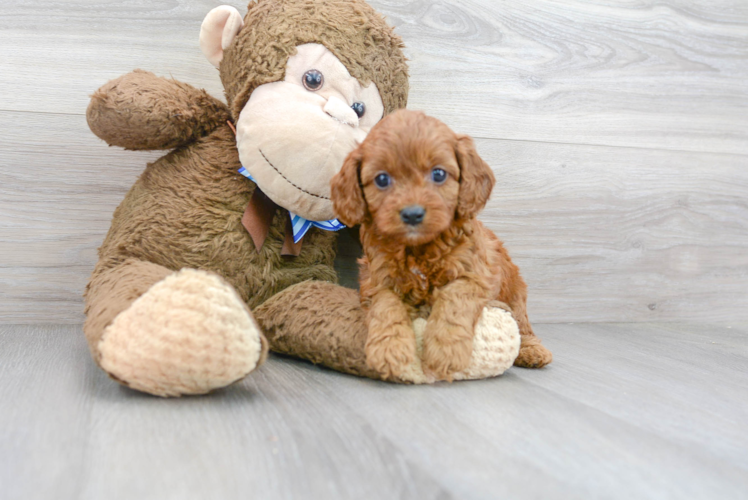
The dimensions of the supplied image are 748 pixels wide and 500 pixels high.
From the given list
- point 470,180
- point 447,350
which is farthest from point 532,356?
point 470,180

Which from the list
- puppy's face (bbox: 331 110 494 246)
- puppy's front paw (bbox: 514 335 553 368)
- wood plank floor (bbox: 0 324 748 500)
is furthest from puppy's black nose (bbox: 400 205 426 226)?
puppy's front paw (bbox: 514 335 553 368)

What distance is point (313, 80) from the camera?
4.48 ft

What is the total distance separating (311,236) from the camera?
160cm

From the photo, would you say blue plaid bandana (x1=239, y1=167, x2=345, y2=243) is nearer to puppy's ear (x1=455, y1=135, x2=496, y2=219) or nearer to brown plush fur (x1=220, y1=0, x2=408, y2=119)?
brown plush fur (x1=220, y1=0, x2=408, y2=119)

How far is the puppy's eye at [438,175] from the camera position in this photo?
119cm

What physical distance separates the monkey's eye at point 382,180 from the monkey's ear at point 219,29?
54 cm

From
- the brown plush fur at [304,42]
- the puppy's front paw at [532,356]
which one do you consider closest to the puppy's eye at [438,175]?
the brown plush fur at [304,42]

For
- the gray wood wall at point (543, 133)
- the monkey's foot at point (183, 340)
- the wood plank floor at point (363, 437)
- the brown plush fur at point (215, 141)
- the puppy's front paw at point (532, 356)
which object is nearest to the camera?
the wood plank floor at point (363, 437)

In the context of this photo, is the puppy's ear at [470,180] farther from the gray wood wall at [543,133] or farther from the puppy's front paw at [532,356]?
the gray wood wall at [543,133]

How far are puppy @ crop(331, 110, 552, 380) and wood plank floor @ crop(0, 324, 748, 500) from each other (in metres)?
0.10

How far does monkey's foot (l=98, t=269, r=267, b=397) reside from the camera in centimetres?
100

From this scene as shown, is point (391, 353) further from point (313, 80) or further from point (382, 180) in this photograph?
point (313, 80)

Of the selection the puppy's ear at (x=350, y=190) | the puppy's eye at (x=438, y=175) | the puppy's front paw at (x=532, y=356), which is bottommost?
the puppy's front paw at (x=532, y=356)

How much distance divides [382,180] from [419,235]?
134 millimetres
